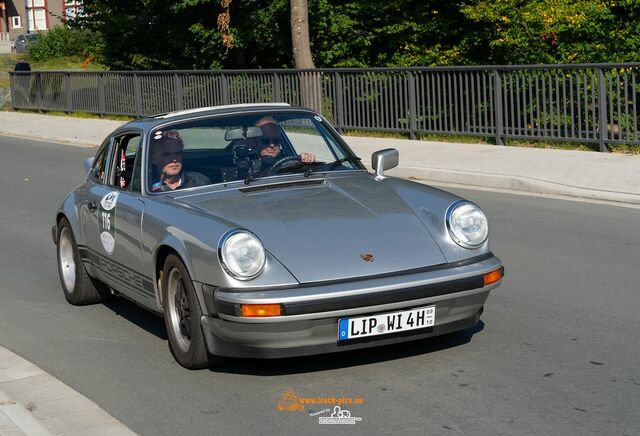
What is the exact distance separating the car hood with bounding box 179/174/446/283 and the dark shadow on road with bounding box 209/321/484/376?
0.70 meters

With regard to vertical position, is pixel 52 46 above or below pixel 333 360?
above

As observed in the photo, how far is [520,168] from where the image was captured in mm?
15414

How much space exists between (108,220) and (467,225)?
252 cm

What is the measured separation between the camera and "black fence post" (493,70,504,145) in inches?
725

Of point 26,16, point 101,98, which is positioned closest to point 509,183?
point 101,98

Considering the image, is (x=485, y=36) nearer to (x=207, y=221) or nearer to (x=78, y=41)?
(x=207, y=221)

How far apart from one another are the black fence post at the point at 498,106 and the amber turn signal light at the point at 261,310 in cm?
1312

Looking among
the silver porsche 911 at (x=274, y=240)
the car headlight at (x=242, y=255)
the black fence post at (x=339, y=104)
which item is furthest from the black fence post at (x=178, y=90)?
the car headlight at (x=242, y=255)

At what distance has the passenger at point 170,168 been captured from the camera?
734 cm

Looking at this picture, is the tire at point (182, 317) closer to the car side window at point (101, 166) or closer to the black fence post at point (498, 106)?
the car side window at point (101, 166)

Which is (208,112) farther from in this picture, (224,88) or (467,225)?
(224,88)

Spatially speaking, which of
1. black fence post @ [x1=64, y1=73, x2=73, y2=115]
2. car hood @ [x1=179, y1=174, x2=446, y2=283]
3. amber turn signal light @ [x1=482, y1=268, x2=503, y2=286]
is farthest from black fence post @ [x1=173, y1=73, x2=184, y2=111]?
amber turn signal light @ [x1=482, y1=268, x2=503, y2=286]

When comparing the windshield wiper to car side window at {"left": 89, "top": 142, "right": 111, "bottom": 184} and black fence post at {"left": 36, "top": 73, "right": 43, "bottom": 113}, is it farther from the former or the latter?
black fence post at {"left": 36, "top": 73, "right": 43, "bottom": 113}

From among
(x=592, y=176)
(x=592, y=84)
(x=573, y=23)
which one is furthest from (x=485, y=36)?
(x=592, y=176)
